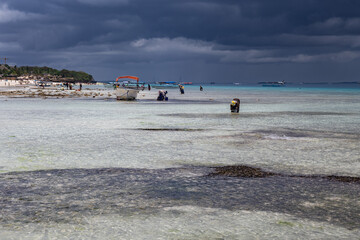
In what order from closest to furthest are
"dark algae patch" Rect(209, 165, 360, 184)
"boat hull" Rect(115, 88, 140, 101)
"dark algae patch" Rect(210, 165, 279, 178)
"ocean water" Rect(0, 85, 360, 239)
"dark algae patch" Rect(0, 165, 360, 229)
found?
"ocean water" Rect(0, 85, 360, 239), "dark algae patch" Rect(0, 165, 360, 229), "dark algae patch" Rect(209, 165, 360, 184), "dark algae patch" Rect(210, 165, 279, 178), "boat hull" Rect(115, 88, 140, 101)

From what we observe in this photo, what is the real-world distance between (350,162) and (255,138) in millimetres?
5352

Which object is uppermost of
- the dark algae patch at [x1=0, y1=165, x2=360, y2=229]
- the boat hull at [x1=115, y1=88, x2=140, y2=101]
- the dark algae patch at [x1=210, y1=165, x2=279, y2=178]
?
the dark algae patch at [x1=0, y1=165, x2=360, y2=229]

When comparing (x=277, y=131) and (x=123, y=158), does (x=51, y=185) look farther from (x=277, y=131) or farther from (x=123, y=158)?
(x=277, y=131)

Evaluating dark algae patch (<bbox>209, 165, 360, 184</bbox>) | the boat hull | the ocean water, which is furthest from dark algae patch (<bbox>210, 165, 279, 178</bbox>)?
the boat hull

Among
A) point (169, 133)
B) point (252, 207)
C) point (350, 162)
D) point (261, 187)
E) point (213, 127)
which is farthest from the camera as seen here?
point (213, 127)

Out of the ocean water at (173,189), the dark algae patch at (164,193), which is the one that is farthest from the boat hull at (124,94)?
the dark algae patch at (164,193)

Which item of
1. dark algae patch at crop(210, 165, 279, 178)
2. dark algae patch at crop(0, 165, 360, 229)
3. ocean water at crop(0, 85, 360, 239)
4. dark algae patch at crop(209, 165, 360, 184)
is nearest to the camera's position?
ocean water at crop(0, 85, 360, 239)

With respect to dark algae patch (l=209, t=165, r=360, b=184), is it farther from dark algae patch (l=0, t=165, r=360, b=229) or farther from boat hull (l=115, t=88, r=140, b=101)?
boat hull (l=115, t=88, r=140, b=101)

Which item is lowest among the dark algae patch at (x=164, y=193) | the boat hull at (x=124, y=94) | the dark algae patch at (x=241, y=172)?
the boat hull at (x=124, y=94)

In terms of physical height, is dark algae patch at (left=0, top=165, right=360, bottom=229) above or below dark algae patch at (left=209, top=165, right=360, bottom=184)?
above

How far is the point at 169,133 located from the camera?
61.1 ft

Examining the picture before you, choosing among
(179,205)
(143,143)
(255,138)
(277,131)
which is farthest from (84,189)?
(277,131)

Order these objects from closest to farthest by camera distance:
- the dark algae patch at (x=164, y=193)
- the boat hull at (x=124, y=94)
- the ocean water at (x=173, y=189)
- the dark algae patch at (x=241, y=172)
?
the ocean water at (x=173, y=189)
the dark algae patch at (x=164, y=193)
the dark algae patch at (x=241, y=172)
the boat hull at (x=124, y=94)

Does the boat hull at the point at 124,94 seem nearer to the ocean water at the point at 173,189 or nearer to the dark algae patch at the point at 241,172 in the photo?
the ocean water at the point at 173,189
